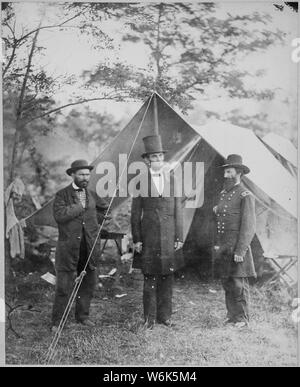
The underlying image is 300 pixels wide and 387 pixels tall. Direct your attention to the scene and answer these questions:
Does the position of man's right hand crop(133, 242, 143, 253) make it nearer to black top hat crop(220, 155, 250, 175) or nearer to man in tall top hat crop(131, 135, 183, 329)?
man in tall top hat crop(131, 135, 183, 329)

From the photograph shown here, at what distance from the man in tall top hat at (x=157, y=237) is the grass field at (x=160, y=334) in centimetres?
12

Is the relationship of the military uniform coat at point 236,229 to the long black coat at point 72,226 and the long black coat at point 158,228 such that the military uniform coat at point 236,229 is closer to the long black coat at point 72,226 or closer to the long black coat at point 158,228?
the long black coat at point 158,228

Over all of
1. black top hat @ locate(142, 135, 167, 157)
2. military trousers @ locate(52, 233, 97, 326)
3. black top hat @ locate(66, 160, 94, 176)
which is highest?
black top hat @ locate(142, 135, 167, 157)

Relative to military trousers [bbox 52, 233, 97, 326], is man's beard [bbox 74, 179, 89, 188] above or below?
above

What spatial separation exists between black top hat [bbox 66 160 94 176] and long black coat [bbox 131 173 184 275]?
0.52 meters

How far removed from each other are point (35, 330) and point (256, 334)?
6.55 feet

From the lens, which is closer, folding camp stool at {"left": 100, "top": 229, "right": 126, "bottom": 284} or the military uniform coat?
the military uniform coat

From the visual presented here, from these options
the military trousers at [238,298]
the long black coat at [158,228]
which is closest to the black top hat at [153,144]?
the long black coat at [158,228]

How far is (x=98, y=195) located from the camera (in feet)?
14.2

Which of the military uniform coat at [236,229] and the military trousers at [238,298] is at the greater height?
the military uniform coat at [236,229]

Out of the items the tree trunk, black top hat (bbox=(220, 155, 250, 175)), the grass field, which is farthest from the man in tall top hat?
the tree trunk

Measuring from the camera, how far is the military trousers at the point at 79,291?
426 centimetres

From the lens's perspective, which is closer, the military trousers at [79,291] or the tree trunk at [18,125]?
the military trousers at [79,291]

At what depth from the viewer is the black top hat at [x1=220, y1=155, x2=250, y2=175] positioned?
4262mm
